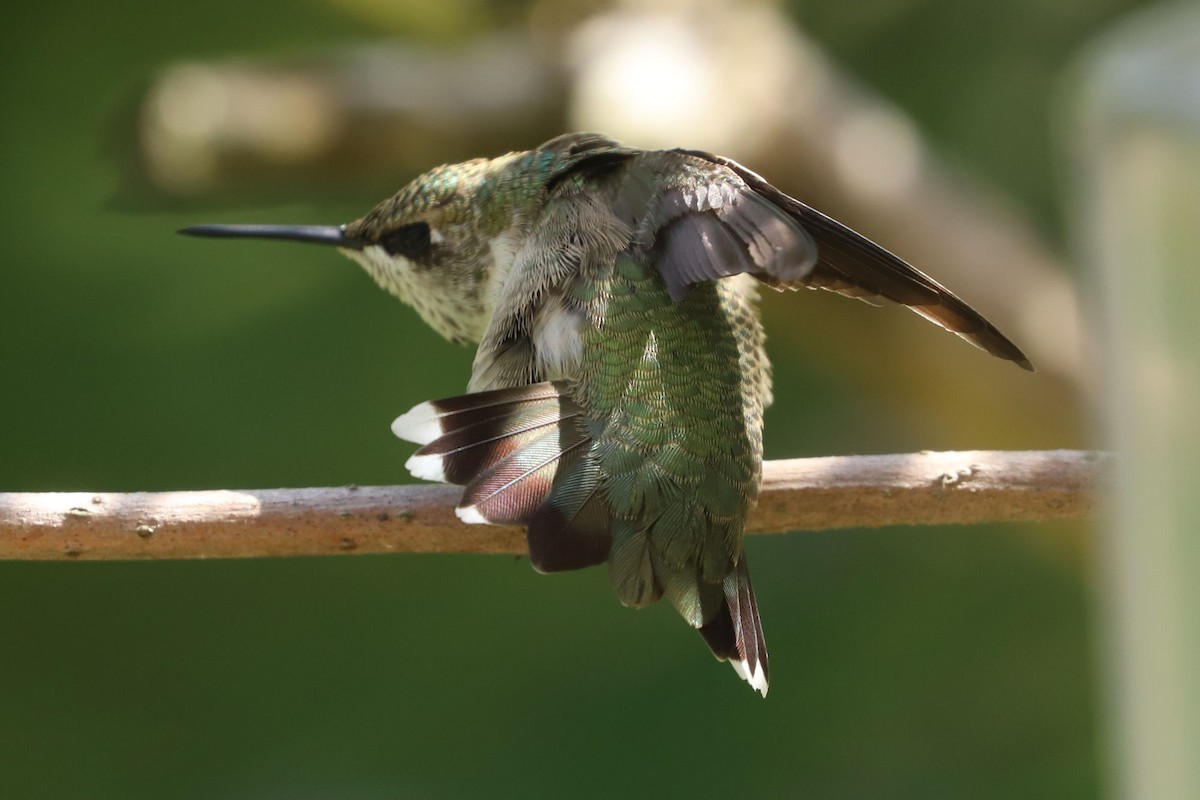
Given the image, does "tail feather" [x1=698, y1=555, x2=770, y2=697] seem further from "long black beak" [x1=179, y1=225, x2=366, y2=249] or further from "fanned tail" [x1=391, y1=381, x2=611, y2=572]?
"long black beak" [x1=179, y1=225, x2=366, y2=249]

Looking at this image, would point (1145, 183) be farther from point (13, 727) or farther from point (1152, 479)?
point (13, 727)

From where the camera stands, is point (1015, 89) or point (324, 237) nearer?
point (324, 237)

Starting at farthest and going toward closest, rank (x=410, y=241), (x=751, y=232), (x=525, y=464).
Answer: (x=410, y=241) < (x=525, y=464) < (x=751, y=232)

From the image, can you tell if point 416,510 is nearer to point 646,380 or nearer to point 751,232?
point 646,380

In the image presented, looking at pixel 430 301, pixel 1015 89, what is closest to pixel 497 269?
pixel 430 301

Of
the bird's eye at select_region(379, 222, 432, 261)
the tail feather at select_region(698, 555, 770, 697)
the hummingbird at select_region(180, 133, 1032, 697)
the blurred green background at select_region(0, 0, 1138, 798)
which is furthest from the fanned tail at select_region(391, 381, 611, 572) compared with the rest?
the blurred green background at select_region(0, 0, 1138, 798)

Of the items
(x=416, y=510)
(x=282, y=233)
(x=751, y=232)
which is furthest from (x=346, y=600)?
(x=751, y=232)

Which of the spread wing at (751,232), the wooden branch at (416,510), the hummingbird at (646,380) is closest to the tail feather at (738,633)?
the hummingbird at (646,380)
